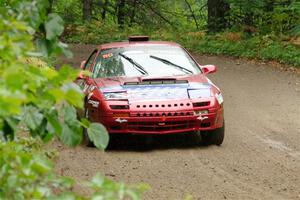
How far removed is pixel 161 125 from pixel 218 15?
18.0m

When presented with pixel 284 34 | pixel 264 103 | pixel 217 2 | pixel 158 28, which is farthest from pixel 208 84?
pixel 158 28

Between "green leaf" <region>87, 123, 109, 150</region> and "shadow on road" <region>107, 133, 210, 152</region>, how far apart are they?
6.38m

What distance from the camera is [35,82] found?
2.02 metres

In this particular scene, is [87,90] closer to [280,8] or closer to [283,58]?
[283,58]

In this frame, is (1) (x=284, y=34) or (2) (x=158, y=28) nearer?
(1) (x=284, y=34)

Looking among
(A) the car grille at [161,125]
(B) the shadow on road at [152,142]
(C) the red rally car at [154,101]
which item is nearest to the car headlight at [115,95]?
(C) the red rally car at [154,101]

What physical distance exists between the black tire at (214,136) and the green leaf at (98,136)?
649cm

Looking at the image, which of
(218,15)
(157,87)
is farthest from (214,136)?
(218,15)

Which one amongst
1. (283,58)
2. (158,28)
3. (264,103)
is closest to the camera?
(264,103)

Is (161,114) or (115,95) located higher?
(115,95)

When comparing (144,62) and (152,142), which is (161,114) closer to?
(152,142)

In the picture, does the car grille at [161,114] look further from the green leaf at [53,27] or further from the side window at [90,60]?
the green leaf at [53,27]

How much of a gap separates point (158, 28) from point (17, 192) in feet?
93.1

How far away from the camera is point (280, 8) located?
23000mm
